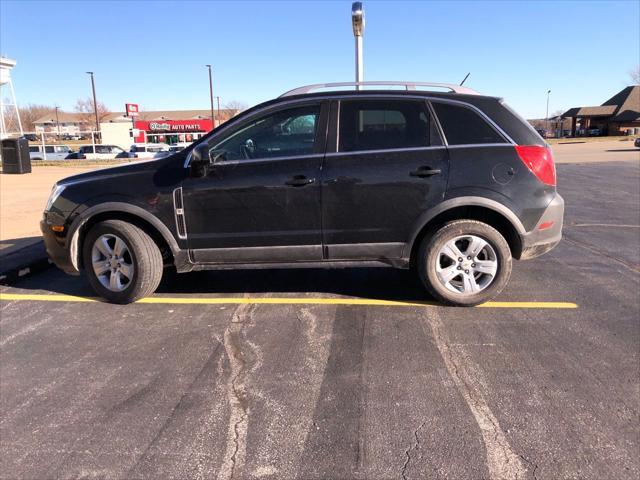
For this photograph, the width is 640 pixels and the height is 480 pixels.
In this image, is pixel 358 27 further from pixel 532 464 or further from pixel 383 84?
pixel 532 464

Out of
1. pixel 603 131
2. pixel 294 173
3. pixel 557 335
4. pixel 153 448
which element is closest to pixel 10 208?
pixel 294 173

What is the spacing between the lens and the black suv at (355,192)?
4398 millimetres

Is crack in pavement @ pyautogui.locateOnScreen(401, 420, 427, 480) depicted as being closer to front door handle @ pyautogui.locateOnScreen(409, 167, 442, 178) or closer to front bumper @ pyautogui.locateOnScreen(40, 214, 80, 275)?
front door handle @ pyautogui.locateOnScreen(409, 167, 442, 178)

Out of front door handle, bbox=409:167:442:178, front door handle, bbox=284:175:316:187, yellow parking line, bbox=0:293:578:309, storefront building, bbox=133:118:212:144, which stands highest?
storefront building, bbox=133:118:212:144

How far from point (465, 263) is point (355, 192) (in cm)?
119

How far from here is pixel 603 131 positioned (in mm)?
78562

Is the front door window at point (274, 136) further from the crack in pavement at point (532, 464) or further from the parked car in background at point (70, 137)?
the parked car in background at point (70, 137)

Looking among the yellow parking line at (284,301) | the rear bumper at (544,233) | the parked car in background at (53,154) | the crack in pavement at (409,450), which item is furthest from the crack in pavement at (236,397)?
the parked car in background at (53,154)

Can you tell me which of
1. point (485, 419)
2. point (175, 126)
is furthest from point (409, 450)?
point (175, 126)

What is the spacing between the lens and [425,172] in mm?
4367

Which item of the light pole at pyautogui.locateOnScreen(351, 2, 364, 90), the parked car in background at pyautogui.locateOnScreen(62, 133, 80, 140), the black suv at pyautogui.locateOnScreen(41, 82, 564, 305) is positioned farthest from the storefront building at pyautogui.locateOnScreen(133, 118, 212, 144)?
the black suv at pyautogui.locateOnScreen(41, 82, 564, 305)

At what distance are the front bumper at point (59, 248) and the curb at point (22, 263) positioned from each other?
1.21 m

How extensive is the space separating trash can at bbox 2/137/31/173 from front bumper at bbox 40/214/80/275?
1996cm

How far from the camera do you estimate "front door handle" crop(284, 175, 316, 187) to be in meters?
4.43
